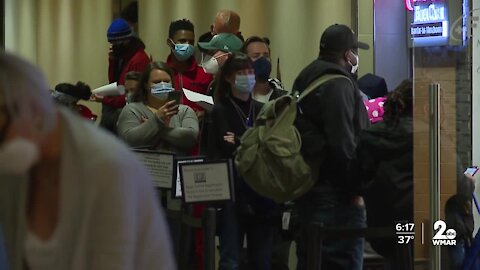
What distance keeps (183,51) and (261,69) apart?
0.97 m

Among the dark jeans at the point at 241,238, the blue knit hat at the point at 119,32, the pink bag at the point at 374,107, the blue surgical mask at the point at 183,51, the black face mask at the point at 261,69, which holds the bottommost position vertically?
the dark jeans at the point at 241,238

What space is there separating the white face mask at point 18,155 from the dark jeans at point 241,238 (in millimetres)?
3641

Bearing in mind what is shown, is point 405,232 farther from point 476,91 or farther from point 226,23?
point 226,23

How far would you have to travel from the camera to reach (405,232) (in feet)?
16.4

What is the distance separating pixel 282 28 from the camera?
895 cm

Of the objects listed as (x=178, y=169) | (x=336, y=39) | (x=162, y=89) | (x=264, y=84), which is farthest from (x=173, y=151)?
(x=336, y=39)

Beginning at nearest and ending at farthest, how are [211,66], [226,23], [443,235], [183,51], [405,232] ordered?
[443,235] < [405,232] < [211,66] < [183,51] < [226,23]

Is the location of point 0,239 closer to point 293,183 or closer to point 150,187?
point 150,187

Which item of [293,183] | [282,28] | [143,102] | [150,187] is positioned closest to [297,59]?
[282,28]

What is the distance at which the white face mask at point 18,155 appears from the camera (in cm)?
216

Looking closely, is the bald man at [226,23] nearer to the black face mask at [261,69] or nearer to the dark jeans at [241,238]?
the black face mask at [261,69]

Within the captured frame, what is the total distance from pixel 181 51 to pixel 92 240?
5.03 meters

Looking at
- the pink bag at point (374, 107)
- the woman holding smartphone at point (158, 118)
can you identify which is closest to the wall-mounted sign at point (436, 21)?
the pink bag at point (374, 107)

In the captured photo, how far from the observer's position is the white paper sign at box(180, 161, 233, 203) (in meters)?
4.83
